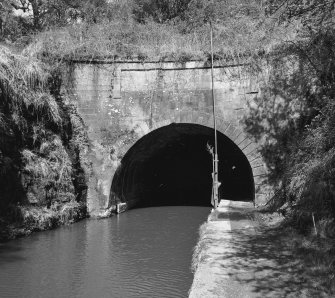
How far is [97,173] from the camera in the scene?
12.1m

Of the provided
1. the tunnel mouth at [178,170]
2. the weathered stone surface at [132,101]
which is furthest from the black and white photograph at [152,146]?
the tunnel mouth at [178,170]

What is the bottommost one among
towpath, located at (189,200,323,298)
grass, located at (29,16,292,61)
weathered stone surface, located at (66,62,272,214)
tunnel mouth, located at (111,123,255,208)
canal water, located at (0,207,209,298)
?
canal water, located at (0,207,209,298)

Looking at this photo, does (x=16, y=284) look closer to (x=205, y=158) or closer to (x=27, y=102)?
(x=27, y=102)

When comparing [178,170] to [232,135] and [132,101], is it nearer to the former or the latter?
[132,101]

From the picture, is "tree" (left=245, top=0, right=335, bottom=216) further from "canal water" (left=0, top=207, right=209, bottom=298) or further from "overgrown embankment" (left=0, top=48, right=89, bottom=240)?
"overgrown embankment" (left=0, top=48, right=89, bottom=240)

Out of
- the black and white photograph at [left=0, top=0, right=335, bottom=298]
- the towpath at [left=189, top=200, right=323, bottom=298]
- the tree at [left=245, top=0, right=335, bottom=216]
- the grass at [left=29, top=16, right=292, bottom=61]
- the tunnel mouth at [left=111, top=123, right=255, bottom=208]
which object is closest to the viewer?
the towpath at [left=189, top=200, right=323, bottom=298]

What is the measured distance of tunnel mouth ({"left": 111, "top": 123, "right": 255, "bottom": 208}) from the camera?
12961 millimetres

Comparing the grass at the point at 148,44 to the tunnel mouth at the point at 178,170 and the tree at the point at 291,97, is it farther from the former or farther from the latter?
Result: the tunnel mouth at the point at 178,170

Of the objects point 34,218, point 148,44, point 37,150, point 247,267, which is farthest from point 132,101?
point 247,267

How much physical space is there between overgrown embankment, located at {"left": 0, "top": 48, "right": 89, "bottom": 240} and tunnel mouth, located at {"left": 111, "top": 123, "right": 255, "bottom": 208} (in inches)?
62.6

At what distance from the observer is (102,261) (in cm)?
745

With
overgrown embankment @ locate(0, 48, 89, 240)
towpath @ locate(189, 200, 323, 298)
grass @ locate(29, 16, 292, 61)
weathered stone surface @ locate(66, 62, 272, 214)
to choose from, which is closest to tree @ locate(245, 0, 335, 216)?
grass @ locate(29, 16, 292, 61)

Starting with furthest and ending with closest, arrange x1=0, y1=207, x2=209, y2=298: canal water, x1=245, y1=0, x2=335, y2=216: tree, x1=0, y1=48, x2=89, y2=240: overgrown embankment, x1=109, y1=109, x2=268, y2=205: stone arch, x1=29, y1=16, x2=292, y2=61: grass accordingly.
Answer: x1=29, y1=16, x2=292, y2=61: grass < x1=109, y1=109, x2=268, y2=205: stone arch < x1=0, y1=48, x2=89, y2=240: overgrown embankment < x1=245, y1=0, x2=335, y2=216: tree < x1=0, y1=207, x2=209, y2=298: canal water

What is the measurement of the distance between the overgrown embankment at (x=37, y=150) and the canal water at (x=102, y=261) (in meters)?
0.56
